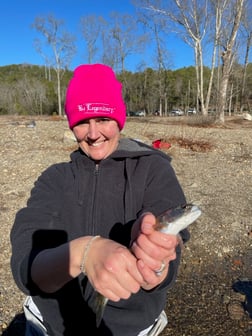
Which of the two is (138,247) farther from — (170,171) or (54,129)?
(54,129)

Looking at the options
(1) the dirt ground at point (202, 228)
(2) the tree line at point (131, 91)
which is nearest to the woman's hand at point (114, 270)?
(1) the dirt ground at point (202, 228)

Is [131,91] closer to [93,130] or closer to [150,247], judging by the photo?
[93,130]

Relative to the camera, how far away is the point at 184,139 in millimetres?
12445

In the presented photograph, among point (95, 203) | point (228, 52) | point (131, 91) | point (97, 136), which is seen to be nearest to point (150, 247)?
point (95, 203)

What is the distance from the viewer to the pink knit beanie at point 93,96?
5.31 ft

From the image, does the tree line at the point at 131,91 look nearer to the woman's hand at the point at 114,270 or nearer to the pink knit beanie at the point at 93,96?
the pink knit beanie at the point at 93,96

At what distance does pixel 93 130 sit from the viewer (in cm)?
166

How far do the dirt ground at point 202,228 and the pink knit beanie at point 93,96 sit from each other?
2.40m

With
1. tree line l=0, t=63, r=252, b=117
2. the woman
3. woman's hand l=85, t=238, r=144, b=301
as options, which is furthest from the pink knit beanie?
tree line l=0, t=63, r=252, b=117

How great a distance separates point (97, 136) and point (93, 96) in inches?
7.6

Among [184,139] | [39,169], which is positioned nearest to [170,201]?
[39,169]

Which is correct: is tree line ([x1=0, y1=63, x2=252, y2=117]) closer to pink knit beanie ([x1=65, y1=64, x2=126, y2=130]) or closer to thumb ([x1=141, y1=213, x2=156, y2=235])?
pink knit beanie ([x1=65, y1=64, x2=126, y2=130])

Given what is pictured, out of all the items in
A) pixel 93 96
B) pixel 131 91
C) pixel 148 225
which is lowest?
pixel 148 225

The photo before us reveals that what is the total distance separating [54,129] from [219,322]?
11335mm
